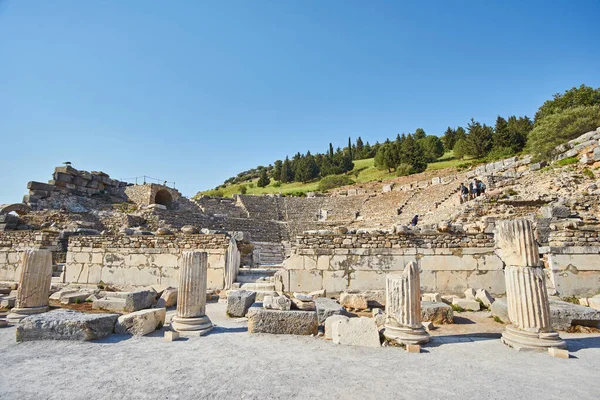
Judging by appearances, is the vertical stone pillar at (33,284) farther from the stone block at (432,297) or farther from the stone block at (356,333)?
the stone block at (432,297)

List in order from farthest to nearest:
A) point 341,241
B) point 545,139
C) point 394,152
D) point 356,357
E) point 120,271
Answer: point 394,152 → point 545,139 → point 120,271 → point 341,241 → point 356,357

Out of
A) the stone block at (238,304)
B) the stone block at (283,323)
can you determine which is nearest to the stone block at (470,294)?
the stone block at (283,323)

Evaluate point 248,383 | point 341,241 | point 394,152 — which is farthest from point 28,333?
point 394,152

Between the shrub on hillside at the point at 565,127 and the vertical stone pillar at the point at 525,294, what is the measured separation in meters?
30.2

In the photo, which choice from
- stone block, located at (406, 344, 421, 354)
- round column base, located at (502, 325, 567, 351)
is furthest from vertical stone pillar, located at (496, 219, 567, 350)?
stone block, located at (406, 344, 421, 354)

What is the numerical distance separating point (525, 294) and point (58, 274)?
1588 centimetres

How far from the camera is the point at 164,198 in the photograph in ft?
107

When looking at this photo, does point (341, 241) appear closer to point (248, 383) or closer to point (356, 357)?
point (356, 357)

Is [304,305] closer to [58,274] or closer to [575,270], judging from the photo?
[575,270]

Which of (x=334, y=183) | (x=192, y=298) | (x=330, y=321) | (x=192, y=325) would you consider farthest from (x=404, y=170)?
(x=192, y=325)

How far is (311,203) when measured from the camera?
40969 mm

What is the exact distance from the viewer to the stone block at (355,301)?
8297 mm

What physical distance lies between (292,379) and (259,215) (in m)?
33.9

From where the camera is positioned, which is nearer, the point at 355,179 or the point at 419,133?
the point at 355,179
